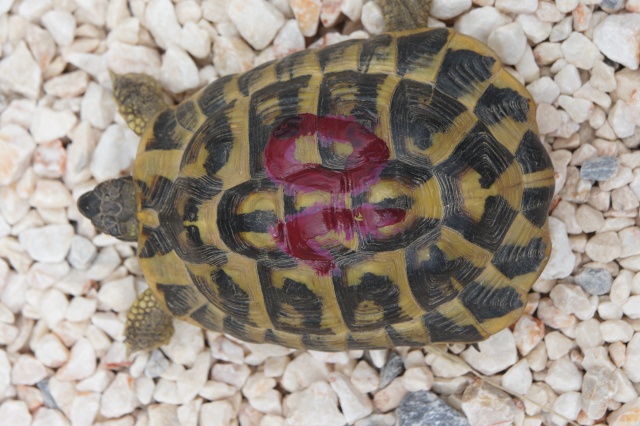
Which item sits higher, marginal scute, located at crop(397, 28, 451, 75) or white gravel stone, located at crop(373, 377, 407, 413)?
marginal scute, located at crop(397, 28, 451, 75)

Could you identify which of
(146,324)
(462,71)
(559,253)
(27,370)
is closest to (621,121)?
(559,253)

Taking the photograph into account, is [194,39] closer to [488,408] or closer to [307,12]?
[307,12]

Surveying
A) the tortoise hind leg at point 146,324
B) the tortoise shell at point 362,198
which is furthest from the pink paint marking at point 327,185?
the tortoise hind leg at point 146,324

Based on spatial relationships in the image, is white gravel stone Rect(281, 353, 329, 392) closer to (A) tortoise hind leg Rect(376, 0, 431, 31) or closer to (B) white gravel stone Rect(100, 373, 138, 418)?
(B) white gravel stone Rect(100, 373, 138, 418)

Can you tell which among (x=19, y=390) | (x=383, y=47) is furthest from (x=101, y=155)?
(x=383, y=47)

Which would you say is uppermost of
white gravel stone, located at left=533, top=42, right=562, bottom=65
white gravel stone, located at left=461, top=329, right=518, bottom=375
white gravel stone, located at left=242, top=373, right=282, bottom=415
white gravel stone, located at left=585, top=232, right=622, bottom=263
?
white gravel stone, located at left=533, top=42, right=562, bottom=65

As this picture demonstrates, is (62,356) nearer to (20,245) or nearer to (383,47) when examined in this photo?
(20,245)

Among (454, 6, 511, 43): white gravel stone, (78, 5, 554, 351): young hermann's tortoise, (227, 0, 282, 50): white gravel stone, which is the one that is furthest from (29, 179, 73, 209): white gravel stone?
(454, 6, 511, 43): white gravel stone
